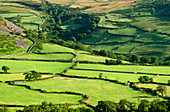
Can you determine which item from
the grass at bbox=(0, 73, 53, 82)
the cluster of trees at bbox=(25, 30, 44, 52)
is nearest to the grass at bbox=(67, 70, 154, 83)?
the grass at bbox=(0, 73, 53, 82)

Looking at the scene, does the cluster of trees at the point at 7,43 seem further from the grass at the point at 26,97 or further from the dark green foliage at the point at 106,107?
the dark green foliage at the point at 106,107

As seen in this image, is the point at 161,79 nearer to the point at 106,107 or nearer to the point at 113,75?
the point at 113,75

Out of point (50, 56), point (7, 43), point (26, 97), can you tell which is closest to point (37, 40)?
point (7, 43)

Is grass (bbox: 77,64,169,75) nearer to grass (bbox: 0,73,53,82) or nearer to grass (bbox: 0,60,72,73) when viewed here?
grass (bbox: 0,60,72,73)

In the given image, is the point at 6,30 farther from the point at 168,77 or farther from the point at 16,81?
the point at 168,77

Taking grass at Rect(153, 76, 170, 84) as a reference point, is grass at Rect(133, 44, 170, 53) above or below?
above

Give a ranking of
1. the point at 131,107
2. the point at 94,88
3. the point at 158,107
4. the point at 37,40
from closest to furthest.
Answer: the point at 158,107 → the point at 131,107 → the point at 94,88 → the point at 37,40
